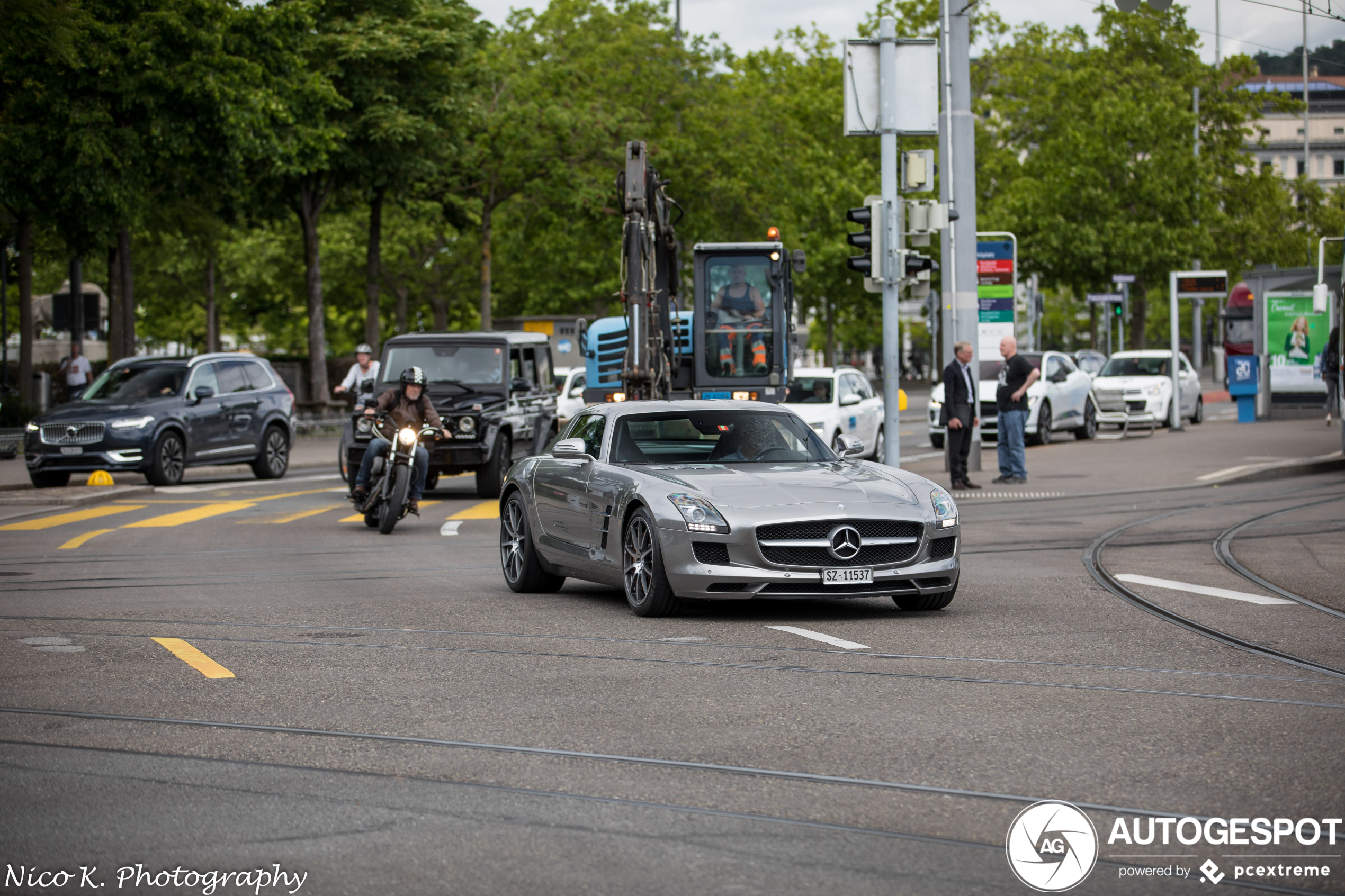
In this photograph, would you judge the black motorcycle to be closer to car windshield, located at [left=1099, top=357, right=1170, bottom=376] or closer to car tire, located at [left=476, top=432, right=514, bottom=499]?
car tire, located at [left=476, top=432, right=514, bottom=499]

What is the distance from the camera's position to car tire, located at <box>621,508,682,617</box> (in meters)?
9.88

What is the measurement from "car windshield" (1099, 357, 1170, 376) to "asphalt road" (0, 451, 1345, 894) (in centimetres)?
2367

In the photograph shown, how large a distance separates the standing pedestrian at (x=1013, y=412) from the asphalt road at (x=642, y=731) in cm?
912

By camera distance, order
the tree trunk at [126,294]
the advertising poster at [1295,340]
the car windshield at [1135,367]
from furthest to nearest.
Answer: the advertising poster at [1295,340] < the car windshield at [1135,367] < the tree trunk at [126,294]

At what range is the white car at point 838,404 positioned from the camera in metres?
24.7

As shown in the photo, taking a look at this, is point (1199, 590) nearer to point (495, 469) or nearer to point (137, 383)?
point (495, 469)

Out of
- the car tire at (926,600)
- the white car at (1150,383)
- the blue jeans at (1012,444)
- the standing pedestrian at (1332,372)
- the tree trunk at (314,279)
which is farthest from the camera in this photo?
the tree trunk at (314,279)

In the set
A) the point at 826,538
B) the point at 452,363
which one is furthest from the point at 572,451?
the point at 452,363

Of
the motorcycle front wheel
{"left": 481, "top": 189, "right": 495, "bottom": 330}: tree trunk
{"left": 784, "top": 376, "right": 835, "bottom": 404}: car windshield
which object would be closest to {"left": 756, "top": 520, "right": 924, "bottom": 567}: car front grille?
the motorcycle front wheel

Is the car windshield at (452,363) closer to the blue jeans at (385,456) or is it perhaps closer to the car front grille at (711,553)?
the blue jeans at (385,456)

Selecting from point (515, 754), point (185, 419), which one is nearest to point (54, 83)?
point (185, 419)

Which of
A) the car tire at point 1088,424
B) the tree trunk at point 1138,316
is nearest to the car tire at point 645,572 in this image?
the car tire at point 1088,424

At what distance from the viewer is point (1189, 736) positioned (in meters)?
6.34

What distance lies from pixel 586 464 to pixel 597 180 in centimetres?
3514
